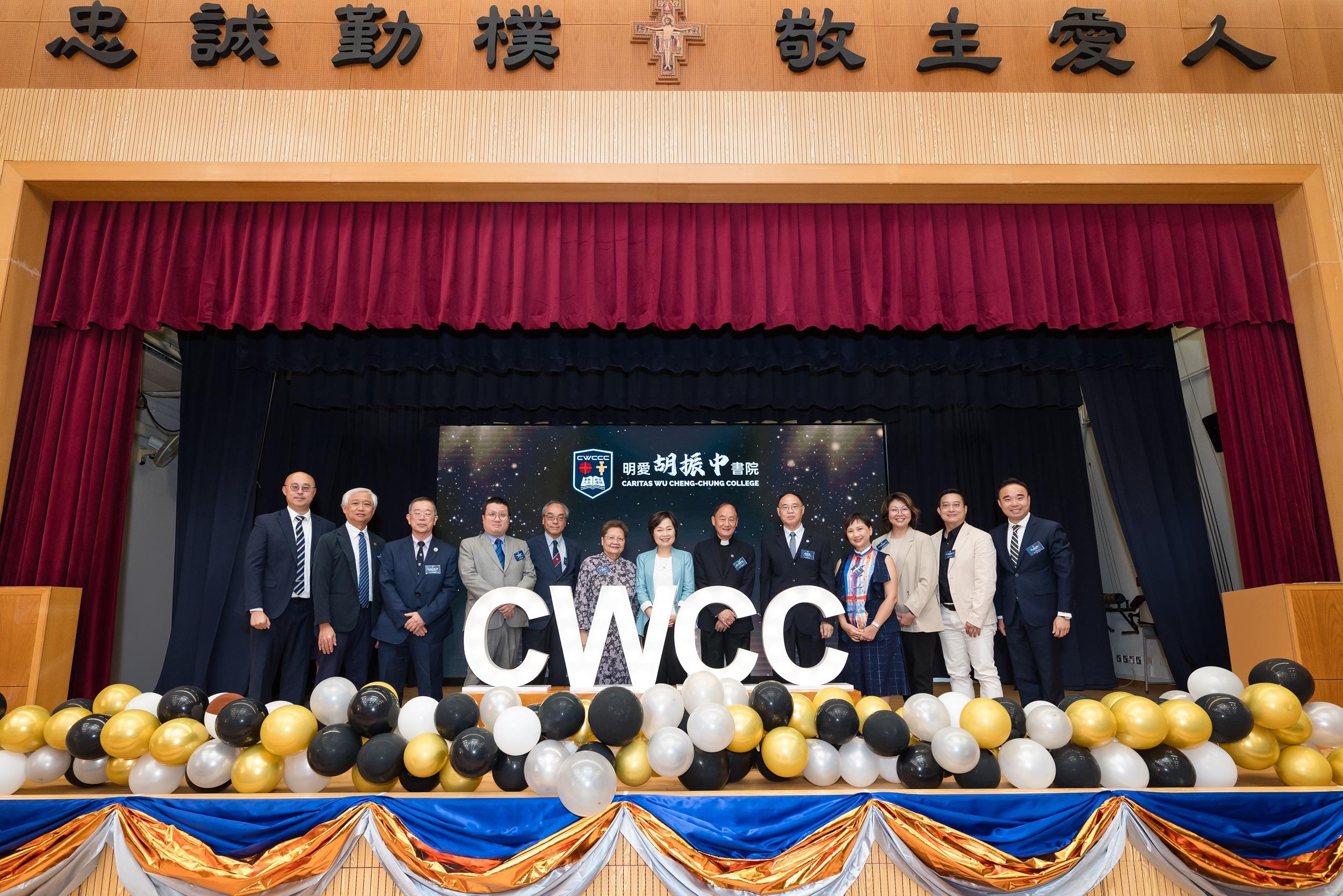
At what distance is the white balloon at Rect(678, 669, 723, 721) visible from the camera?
7.82 ft

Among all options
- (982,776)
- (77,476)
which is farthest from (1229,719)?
(77,476)

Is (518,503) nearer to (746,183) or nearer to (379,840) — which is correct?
(746,183)

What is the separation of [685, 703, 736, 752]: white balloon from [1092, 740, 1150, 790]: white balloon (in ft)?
3.34

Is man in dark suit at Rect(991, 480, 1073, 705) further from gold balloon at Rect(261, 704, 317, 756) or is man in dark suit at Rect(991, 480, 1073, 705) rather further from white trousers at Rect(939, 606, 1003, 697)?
gold balloon at Rect(261, 704, 317, 756)

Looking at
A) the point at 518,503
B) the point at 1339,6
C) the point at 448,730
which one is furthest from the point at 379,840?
the point at 1339,6

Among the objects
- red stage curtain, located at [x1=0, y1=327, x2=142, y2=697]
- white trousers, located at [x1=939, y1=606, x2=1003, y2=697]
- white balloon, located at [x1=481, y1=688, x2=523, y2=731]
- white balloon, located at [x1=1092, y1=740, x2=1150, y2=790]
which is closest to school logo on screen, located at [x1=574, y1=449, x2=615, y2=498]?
white trousers, located at [x1=939, y1=606, x2=1003, y2=697]

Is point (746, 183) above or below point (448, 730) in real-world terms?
above

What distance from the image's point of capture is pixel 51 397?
12.5 ft

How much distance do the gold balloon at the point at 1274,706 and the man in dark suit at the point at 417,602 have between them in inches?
130

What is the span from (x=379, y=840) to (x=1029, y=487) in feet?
18.9

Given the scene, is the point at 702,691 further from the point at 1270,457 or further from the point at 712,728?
the point at 1270,457

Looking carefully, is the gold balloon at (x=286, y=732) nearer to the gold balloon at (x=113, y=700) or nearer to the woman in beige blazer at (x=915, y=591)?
the gold balloon at (x=113, y=700)

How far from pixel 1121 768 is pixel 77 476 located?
14.1 ft

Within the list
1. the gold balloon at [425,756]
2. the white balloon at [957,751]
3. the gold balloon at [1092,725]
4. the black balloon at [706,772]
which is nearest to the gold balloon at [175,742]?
the gold balloon at [425,756]
